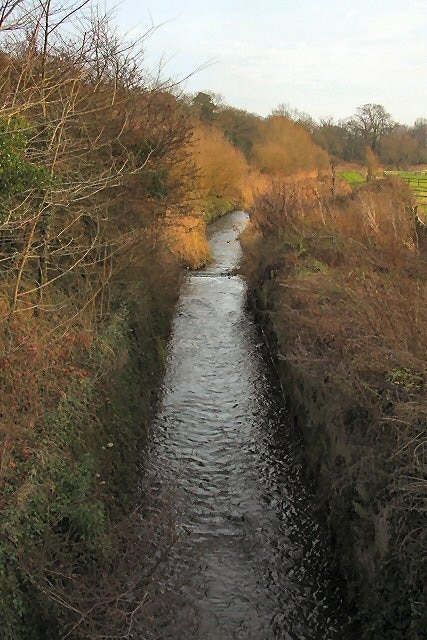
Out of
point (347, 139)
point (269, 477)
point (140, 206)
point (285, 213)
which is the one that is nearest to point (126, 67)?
point (140, 206)

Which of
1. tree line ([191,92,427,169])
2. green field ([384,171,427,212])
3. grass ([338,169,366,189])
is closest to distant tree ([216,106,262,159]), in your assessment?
tree line ([191,92,427,169])

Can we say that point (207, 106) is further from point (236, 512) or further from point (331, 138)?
point (236, 512)

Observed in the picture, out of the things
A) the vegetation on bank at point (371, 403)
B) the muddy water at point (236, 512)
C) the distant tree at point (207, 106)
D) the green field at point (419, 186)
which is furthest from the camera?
the distant tree at point (207, 106)

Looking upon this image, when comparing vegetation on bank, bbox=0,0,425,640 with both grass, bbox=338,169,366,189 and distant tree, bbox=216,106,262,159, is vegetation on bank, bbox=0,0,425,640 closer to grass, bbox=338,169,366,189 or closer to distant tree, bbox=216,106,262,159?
grass, bbox=338,169,366,189

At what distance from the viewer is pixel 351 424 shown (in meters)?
8.31

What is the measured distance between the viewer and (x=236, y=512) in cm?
909

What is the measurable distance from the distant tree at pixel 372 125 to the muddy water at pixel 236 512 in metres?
57.4

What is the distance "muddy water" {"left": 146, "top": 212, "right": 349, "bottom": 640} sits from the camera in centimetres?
707

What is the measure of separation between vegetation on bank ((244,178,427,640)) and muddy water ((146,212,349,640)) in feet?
1.66

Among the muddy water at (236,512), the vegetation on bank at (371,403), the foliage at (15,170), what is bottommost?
the muddy water at (236,512)

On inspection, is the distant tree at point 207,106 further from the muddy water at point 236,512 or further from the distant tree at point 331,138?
the muddy water at point 236,512

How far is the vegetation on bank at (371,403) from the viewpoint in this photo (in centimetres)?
611

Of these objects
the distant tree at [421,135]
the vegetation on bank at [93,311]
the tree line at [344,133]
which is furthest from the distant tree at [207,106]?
the vegetation on bank at [93,311]

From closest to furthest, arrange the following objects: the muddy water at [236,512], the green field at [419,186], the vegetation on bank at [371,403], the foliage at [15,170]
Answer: the vegetation on bank at [371,403]
the muddy water at [236,512]
the foliage at [15,170]
the green field at [419,186]
